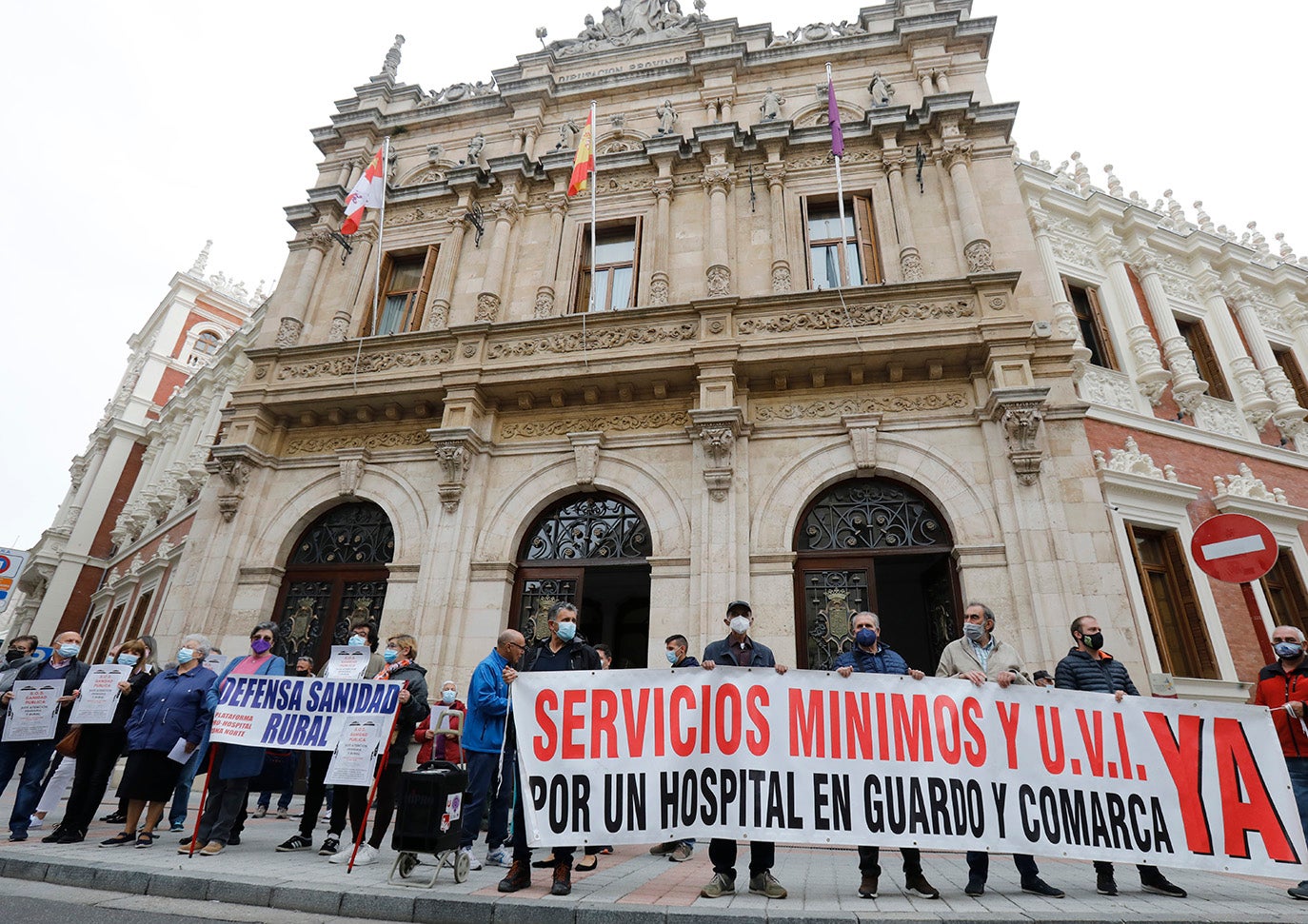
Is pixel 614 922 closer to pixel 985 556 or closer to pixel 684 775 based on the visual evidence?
pixel 684 775

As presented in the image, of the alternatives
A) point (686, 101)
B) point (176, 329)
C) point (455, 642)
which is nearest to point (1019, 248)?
point (686, 101)

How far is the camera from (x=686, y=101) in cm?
1488

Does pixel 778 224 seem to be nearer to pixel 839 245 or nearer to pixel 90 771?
pixel 839 245

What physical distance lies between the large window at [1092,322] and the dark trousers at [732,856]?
1192 cm

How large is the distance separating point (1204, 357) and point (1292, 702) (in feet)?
38.6

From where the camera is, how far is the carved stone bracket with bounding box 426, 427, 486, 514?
11.1 m

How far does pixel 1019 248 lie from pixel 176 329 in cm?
3697

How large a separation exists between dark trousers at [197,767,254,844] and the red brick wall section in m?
12.8

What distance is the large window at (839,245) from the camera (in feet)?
40.0

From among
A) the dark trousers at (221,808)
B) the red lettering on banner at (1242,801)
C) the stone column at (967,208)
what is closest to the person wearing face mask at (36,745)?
the dark trousers at (221,808)

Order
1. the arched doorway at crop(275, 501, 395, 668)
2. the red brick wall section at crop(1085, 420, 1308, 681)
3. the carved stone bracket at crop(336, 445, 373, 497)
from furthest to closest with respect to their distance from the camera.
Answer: the carved stone bracket at crop(336, 445, 373, 497)
the arched doorway at crop(275, 501, 395, 668)
the red brick wall section at crop(1085, 420, 1308, 681)

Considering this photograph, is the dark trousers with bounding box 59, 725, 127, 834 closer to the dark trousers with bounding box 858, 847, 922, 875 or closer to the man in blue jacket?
the man in blue jacket

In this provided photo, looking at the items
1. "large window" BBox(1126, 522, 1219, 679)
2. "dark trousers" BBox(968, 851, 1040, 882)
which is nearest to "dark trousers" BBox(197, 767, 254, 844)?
"dark trousers" BBox(968, 851, 1040, 882)

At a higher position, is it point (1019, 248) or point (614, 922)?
point (1019, 248)
